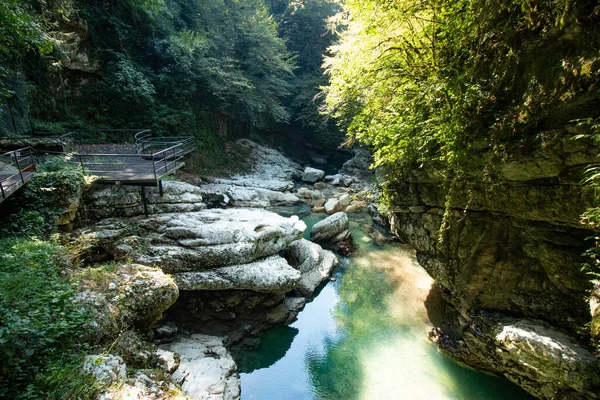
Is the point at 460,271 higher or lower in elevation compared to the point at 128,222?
lower

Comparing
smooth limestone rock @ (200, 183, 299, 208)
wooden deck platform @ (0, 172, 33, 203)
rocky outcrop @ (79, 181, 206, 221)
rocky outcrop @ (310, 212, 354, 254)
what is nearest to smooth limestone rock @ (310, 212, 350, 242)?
rocky outcrop @ (310, 212, 354, 254)

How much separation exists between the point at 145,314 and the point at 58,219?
12.6 ft

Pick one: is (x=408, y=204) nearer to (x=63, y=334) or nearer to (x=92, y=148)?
(x=63, y=334)

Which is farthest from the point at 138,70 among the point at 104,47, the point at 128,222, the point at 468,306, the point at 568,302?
the point at 568,302

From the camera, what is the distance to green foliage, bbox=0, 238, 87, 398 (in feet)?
10.3

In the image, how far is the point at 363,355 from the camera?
7.36 m

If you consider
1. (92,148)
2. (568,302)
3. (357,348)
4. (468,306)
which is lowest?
(357,348)

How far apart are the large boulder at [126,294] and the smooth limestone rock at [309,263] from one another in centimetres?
500

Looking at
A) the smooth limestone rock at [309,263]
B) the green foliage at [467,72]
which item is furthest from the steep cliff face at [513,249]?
the smooth limestone rock at [309,263]

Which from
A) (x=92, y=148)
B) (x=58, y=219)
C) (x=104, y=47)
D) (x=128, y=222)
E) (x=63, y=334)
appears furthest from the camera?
(x=104, y=47)

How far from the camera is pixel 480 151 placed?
4.99 meters

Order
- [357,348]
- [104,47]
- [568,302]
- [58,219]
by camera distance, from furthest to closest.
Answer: [104,47]
[357,348]
[58,219]
[568,302]

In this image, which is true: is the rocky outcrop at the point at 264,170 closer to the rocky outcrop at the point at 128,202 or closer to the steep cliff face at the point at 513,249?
the rocky outcrop at the point at 128,202

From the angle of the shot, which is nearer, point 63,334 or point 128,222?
point 63,334
